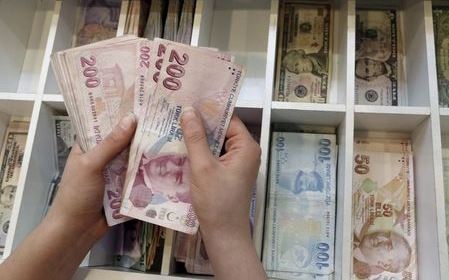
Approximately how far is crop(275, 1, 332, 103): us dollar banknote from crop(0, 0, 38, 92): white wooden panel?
74 cm

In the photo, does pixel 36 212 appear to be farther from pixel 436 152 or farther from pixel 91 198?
pixel 436 152

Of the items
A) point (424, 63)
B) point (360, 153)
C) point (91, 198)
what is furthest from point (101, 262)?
point (424, 63)

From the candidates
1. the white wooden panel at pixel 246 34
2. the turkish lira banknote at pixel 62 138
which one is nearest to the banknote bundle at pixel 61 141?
the turkish lira banknote at pixel 62 138

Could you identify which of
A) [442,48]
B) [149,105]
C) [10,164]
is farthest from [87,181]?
[442,48]

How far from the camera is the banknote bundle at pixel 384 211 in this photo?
3.35 ft

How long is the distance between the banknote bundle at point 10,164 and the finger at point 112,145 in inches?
16.7

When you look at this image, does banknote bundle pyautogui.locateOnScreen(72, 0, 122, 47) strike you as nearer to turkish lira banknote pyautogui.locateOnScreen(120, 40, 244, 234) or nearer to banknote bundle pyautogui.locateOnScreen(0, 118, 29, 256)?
banknote bundle pyautogui.locateOnScreen(0, 118, 29, 256)

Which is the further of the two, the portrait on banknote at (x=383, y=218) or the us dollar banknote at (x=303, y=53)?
the us dollar banknote at (x=303, y=53)

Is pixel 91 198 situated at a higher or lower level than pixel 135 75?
lower

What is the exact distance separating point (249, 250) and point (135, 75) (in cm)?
42

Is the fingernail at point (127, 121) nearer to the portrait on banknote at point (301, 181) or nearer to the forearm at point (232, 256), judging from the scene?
the forearm at point (232, 256)

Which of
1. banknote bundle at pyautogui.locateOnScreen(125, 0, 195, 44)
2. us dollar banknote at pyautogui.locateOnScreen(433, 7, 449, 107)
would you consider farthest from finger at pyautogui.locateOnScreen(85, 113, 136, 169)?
us dollar banknote at pyautogui.locateOnScreen(433, 7, 449, 107)

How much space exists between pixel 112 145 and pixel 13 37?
2.00 feet

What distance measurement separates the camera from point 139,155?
0.89 meters
